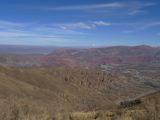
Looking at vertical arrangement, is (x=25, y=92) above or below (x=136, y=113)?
below

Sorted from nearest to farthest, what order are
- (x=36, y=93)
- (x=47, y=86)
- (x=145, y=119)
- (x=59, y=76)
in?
(x=145, y=119) < (x=36, y=93) < (x=47, y=86) < (x=59, y=76)

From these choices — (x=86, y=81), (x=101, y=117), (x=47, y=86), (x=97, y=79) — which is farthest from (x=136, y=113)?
(x=97, y=79)

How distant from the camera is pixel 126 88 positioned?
403ft

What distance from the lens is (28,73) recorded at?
286ft

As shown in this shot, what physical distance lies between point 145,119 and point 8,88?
49.4 meters

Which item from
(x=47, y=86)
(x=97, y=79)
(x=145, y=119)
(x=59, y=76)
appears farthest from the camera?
(x=97, y=79)

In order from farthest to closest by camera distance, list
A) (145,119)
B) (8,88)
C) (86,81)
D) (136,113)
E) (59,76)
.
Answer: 1. (86,81)
2. (59,76)
3. (8,88)
4. (136,113)
5. (145,119)

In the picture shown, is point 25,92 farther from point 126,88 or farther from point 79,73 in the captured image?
point 126,88

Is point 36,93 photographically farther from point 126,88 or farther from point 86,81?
point 126,88

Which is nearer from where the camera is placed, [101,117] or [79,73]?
[101,117]

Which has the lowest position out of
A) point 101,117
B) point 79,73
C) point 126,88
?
point 126,88

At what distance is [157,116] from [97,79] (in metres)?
105

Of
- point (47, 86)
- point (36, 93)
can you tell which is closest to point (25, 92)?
point (36, 93)

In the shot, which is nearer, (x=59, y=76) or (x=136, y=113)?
(x=136, y=113)
